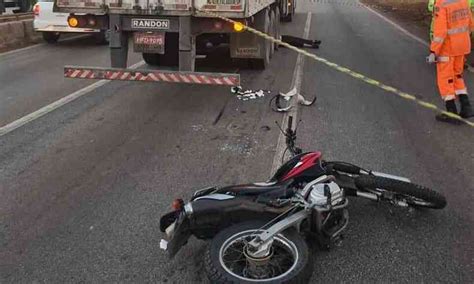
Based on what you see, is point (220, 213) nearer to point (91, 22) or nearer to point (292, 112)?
point (292, 112)

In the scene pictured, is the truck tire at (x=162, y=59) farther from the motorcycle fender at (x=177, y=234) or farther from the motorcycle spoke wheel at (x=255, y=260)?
the motorcycle spoke wheel at (x=255, y=260)

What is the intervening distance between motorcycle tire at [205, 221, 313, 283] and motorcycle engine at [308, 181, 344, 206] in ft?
0.90

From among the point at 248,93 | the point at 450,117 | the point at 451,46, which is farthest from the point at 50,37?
the point at 450,117

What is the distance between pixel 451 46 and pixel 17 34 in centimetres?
1094

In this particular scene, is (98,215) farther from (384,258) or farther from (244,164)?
(384,258)

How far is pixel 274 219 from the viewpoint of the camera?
329 cm

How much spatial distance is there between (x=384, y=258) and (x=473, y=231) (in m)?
0.87

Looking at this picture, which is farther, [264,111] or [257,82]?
[257,82]

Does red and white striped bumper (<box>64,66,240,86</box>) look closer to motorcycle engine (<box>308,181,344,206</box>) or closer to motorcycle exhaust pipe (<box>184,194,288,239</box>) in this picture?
motorcycle engine (<box>308,181,344,206</box>)

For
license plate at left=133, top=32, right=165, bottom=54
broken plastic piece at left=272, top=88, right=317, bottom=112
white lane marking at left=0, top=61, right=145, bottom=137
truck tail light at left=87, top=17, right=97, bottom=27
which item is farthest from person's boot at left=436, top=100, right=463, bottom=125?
white lane marking at left=0, top=61, right=145, bottom=137

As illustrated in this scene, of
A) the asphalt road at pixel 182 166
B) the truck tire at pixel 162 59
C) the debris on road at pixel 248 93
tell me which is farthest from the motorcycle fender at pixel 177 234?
the truck tire at pixel 162 59

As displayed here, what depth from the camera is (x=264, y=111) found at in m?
6.95

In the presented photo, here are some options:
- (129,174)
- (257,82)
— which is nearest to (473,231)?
(129,174)

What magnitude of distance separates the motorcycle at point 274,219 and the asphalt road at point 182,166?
0.23 metres
